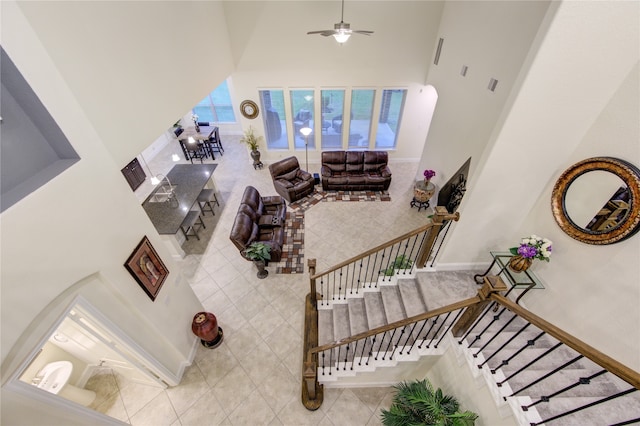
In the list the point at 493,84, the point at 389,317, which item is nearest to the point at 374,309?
the point at 389,317

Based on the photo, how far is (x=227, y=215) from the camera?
22.1ft

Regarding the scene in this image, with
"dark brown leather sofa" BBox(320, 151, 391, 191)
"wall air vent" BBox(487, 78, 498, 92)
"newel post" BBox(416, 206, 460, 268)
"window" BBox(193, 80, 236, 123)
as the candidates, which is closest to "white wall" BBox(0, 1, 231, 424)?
"newel post" BBox(416, 206, 460, 268)

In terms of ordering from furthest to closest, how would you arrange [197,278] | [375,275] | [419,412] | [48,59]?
[197,278] < [375,275] < [419,412] < [48,59]

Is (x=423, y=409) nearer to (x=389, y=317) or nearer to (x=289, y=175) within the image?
(x=389, y=317)

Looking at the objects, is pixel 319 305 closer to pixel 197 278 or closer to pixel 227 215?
pixel 197 278

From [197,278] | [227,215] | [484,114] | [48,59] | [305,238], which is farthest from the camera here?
[227,215]

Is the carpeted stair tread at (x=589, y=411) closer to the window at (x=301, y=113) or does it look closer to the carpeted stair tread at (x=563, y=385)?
the carpeted stair tread at (x=563, y=385)

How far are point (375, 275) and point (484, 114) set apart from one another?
325 centimetres

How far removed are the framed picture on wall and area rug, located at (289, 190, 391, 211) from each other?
4.03 m

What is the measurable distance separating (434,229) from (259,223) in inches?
146

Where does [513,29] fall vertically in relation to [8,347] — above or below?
above

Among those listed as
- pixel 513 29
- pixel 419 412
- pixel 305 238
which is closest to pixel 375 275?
pixel 305 238

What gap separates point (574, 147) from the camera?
9.06 feet

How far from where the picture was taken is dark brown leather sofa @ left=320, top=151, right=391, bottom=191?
7277 millimetres
